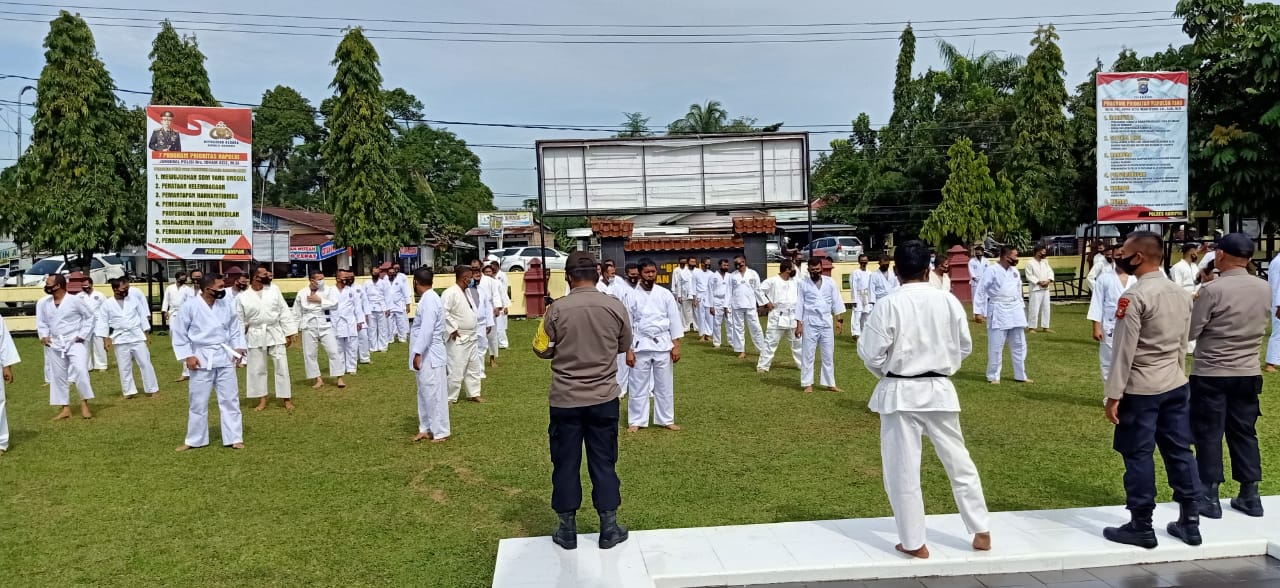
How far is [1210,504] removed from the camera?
5.07 m

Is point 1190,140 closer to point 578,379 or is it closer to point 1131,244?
point 1131,244

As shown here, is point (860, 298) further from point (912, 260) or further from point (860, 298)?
point (912, 260)

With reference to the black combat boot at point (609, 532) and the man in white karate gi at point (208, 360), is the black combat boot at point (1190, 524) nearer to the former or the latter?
the black combat boot at point (609, 532)

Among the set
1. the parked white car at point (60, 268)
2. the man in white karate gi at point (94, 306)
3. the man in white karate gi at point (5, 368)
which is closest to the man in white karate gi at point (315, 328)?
the man in white karate gi at point (94, 306)

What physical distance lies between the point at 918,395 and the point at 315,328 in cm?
962

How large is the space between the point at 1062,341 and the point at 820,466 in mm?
10108

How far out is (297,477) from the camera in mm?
7102

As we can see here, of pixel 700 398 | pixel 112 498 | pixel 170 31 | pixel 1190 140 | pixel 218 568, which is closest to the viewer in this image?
pixel 218 568

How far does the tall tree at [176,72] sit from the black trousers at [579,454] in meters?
25.2

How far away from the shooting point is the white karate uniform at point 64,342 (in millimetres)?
9981

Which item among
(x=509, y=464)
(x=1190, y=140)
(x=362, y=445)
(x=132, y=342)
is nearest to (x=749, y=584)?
(x=509, y=464)

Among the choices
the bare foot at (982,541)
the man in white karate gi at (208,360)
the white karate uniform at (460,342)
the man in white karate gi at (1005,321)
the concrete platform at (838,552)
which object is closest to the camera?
the concrete platform at (838,552)

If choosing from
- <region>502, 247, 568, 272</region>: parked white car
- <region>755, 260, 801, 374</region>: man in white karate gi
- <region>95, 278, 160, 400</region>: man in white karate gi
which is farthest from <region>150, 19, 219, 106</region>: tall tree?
<region>755, 260, 801, 374</region>: man in white karate gi

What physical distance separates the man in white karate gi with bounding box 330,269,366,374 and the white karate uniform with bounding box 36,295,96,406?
315 centimetres
